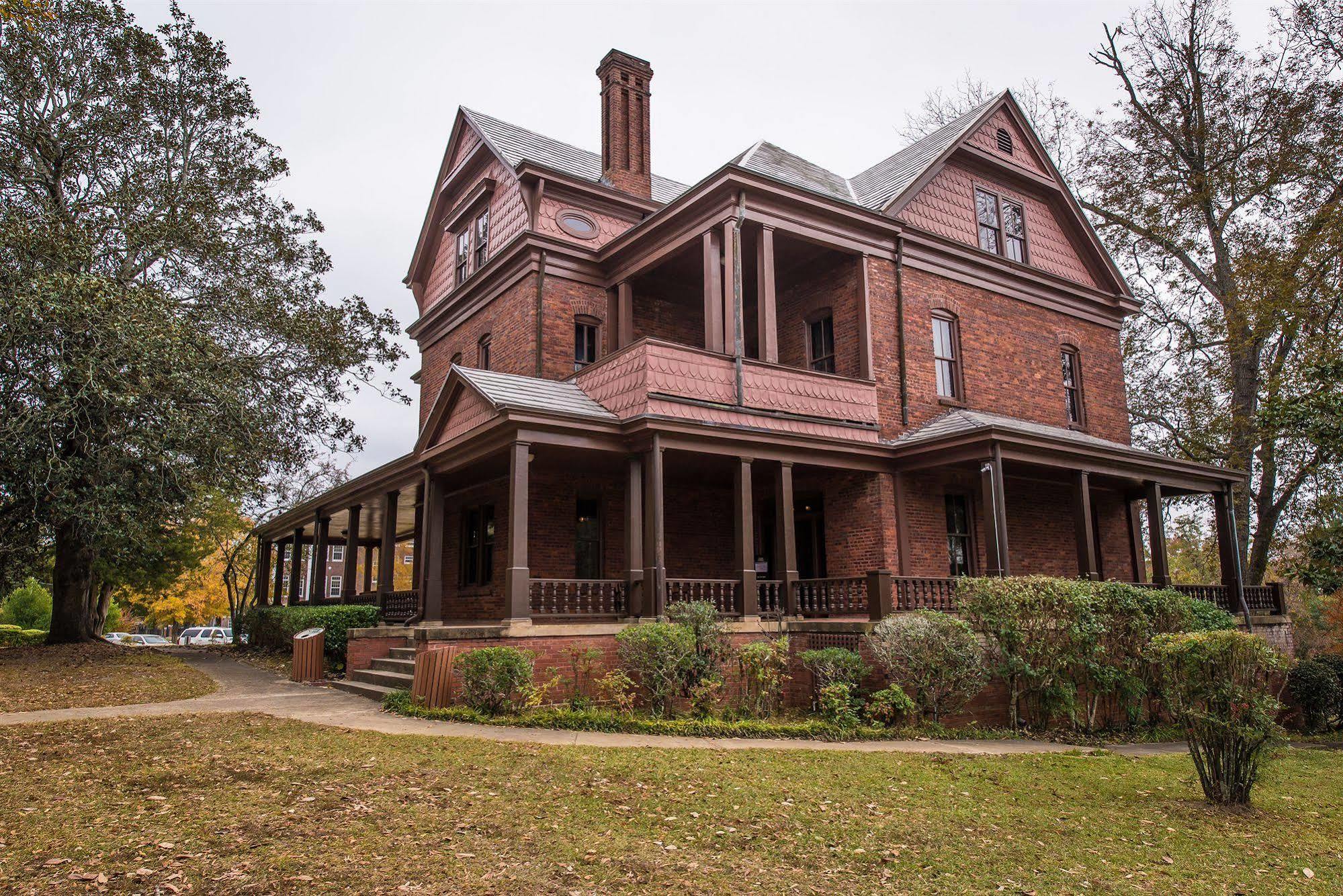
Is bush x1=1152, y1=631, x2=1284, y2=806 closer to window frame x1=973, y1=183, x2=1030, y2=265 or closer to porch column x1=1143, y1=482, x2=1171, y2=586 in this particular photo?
porch column x1=1143, y1=482, x2=1171, y2=586

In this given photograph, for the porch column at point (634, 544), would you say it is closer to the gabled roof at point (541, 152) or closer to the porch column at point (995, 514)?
the porch column at point (995, 514)

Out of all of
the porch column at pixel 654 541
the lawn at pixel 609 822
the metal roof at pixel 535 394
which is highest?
the metal roof at pixel 535 394

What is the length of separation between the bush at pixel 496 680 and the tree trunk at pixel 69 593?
16303mm

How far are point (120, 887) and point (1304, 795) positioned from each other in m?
9.45

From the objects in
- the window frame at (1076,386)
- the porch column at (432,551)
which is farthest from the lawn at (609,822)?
the window frame at (1076,386)

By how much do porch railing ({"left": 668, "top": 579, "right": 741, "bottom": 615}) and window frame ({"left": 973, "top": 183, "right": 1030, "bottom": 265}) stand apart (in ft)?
31.7

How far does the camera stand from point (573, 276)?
1816cm

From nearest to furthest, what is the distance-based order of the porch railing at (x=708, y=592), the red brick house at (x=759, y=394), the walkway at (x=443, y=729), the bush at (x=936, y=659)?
the walkway at (x=443, y=729) → the bush at (x=936, y=659) → the porch railing at (x=708, y=592) → the red brick house at (x=759, y=394)

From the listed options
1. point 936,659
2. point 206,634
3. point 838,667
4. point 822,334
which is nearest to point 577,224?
point 822,334

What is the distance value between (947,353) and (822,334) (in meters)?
2.71

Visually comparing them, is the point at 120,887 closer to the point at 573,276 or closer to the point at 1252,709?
the point at 1252,709

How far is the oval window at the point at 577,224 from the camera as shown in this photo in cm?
1833

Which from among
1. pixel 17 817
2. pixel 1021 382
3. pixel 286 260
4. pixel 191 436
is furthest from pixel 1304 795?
pixel 286 260

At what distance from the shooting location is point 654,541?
43.8 feet
